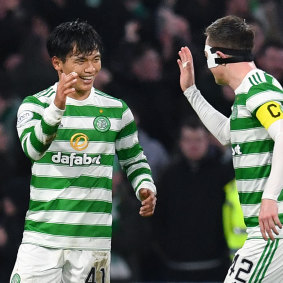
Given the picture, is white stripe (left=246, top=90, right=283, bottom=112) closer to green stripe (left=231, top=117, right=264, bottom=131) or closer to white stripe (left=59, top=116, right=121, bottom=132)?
green stripe (left=231, top=117, right=264, bottom=131)

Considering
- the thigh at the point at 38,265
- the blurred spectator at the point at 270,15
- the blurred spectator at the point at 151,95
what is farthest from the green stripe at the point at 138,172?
the blurred spectator at the point at 270,15

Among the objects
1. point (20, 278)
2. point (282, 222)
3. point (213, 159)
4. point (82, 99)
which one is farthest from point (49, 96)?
point (213, 159)

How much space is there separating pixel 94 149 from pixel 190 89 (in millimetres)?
746

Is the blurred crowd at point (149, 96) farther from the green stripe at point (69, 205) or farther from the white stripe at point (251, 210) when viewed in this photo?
the white stripe at point (251, 210)

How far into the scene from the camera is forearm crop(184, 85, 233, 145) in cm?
639

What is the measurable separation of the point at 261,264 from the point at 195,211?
130 inches

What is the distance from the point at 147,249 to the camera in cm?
936

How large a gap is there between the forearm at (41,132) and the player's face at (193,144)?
3053 mm

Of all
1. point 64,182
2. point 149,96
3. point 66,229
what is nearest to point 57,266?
point 66,229

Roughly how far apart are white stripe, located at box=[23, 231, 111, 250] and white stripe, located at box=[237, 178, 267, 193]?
89cm

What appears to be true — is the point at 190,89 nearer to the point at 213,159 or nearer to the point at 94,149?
the point at 94,149

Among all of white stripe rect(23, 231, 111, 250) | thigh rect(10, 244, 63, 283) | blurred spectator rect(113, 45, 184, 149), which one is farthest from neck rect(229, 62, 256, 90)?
blurred spectator rect(113, 45, 184, 149)

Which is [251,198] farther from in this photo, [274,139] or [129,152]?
[129,152]

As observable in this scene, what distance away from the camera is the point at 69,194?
6.18 meters
